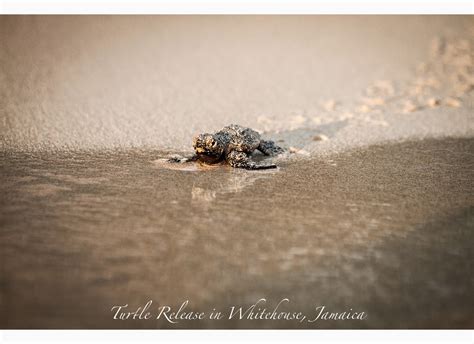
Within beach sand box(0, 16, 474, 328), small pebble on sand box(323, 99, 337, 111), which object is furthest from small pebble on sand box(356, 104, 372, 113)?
small pebble on sand box(323, 99, 337, 111)

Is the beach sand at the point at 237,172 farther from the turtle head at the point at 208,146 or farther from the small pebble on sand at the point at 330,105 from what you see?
the turtle head at the point at 208,146

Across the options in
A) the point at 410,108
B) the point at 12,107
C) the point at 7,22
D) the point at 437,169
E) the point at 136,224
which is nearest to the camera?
the point at 136,224

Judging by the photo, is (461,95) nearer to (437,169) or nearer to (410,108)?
(410,108)

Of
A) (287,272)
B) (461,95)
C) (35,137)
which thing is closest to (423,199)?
(287,272)

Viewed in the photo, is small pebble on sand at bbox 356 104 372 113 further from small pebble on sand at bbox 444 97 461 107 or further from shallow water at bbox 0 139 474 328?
shallow water at bbox 0 139 474 328

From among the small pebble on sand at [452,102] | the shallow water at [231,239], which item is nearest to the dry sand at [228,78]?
the small pebble on sand at [452,102]
